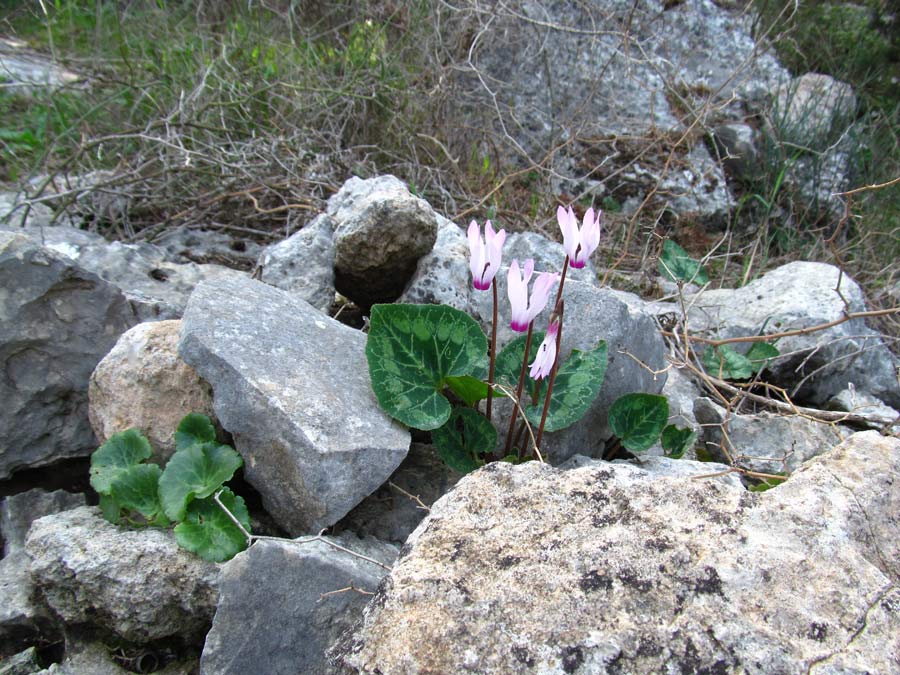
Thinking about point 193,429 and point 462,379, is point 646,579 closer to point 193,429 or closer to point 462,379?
point 462,379

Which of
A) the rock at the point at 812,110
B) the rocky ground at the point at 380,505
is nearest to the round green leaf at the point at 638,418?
the rocky ground at the point at 380,505

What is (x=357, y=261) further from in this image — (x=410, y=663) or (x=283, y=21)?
(x=283, y=21)

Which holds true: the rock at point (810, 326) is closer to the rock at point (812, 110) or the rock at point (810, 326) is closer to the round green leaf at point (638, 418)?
the round green leaf at point (638, 418)

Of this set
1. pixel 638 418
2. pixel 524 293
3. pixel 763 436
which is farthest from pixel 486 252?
pixel 763 436

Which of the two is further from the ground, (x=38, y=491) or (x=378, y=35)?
(x=378, y=35)

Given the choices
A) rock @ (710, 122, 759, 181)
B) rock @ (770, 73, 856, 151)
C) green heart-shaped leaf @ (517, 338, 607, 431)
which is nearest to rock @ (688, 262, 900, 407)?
green heart-shaped leaf @ (517, 338, 607, 431)

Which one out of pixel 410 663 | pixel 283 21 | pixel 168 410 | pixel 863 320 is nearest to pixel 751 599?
pixel 410 663
